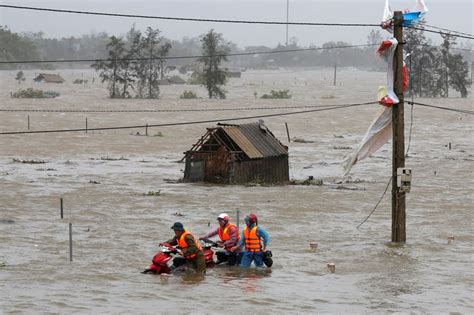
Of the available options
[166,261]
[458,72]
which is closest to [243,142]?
[166,261]

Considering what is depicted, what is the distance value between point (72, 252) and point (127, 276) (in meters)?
2.89

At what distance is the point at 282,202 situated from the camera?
31672 mm

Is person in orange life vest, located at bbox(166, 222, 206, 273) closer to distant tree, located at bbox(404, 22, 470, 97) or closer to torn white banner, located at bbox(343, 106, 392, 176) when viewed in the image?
torn white banner, located at bbox(343, 106, 392, 176)

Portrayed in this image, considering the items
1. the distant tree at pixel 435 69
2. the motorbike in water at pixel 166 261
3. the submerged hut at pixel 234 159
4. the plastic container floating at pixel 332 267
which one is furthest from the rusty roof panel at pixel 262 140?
the distant tree at pixel 435 69

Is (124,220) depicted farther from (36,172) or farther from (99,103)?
(99,103)

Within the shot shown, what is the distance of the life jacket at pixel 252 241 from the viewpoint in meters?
19.7

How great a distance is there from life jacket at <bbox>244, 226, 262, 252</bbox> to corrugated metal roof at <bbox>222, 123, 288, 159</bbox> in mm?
15453

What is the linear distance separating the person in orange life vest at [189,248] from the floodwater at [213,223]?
333 millimetres

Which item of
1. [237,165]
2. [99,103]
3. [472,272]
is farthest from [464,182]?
[99,103]

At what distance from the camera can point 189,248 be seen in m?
19.0

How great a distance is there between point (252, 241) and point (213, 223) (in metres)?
7.65

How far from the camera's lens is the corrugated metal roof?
35594 mm

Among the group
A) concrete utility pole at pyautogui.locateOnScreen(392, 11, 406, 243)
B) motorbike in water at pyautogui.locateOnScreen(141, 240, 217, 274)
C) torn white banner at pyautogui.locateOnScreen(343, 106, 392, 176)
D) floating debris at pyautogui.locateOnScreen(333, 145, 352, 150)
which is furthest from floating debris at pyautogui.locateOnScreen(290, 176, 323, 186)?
motorbike in water at pyautogui.locateOnScreen(141, 240, 217, 274)

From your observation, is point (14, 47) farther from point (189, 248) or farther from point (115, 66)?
point (189, 248)
